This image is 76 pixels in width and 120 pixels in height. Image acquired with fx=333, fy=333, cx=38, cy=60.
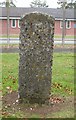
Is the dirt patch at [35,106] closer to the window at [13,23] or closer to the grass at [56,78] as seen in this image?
the grass at [56,78]

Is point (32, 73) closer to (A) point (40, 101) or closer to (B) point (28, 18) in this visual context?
(A) point (40, 101)

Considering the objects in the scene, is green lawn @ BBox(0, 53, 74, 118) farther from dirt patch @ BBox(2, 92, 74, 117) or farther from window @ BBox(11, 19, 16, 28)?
window @ BBox(11, 19, 16, 28)

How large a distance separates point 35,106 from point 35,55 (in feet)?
3.28

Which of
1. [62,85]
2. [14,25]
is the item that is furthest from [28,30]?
[14,25]

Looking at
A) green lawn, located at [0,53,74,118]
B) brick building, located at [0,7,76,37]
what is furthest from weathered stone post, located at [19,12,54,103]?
brick building, located at [0,7,76,37]

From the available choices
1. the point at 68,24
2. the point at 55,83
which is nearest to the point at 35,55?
the point at 55,83

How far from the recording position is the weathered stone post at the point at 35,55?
649 centimetres

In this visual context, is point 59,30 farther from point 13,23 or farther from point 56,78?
point 56,78

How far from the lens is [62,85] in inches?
343

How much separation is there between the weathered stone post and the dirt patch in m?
0.18

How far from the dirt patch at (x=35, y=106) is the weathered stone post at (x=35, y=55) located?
18 cm

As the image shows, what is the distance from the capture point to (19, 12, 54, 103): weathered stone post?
649 cm

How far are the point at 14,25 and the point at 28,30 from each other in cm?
3812

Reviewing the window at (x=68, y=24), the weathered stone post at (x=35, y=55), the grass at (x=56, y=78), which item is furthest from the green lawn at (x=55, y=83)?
the window at (x=68, y=24)
